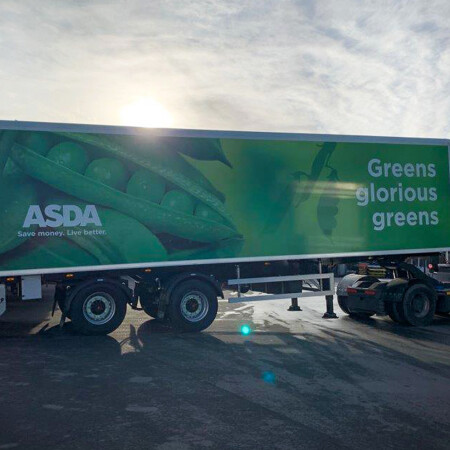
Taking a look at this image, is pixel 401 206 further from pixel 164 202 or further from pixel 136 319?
pixel 136 319

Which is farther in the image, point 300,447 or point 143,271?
point 143,271

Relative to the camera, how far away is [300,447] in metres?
4.90

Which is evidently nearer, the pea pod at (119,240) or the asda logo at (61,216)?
the asda logo at (61,216)

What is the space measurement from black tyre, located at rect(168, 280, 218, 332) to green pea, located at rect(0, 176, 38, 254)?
10.5 feet

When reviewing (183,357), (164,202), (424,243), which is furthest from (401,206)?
(183,357)

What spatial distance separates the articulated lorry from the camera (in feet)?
33.5

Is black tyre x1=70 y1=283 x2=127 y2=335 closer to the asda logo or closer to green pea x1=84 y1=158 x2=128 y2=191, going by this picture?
the asda logo

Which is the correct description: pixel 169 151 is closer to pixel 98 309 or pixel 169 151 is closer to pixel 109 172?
pixel 109 172

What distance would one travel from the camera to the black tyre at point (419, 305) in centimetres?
1234

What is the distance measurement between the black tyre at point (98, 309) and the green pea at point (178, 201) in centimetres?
201

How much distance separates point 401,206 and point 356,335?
138 inches

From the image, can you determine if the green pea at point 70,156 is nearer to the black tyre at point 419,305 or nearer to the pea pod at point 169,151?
the pea pod at point 169,151

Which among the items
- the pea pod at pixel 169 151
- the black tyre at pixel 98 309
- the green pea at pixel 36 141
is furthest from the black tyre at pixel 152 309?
the green pea at pixel 36 141

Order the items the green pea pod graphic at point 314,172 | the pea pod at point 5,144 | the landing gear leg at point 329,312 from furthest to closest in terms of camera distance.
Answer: the landing gear leg at point 329,312
the green pea pod graphic at point 314,172
the pea pod at point 5,144
